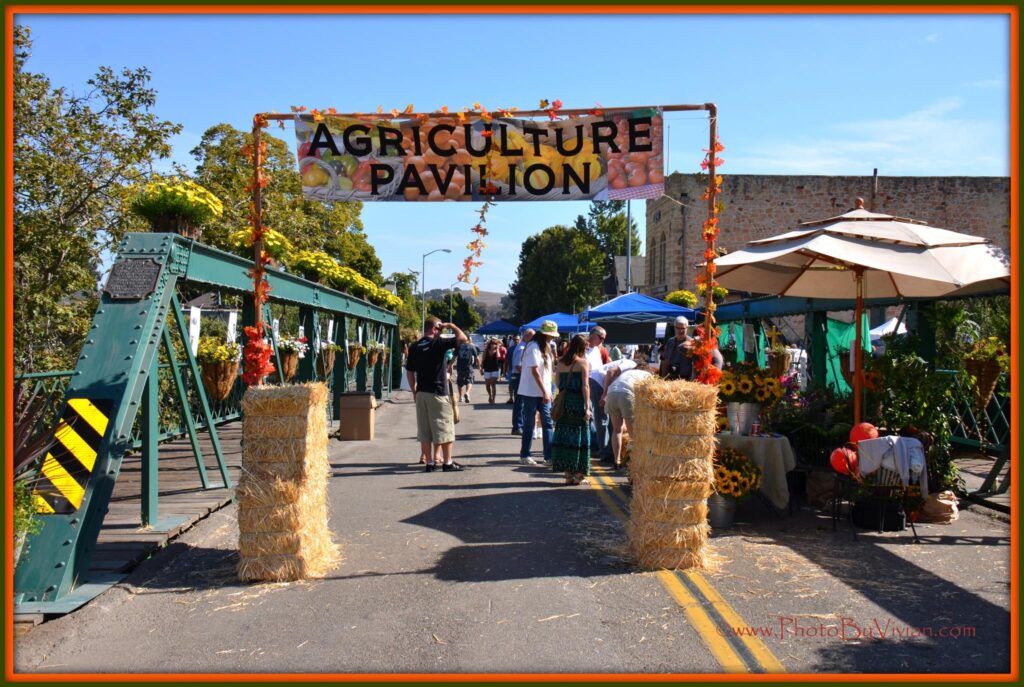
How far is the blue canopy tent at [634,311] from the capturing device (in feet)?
57.8

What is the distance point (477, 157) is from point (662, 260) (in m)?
38.6

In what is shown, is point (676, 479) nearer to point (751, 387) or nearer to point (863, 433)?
point (751, 387)

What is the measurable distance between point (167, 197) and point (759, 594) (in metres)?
6.52

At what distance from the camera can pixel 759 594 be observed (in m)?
6.06

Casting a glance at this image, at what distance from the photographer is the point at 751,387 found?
866 centimetres

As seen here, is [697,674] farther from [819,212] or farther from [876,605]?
[819,212]

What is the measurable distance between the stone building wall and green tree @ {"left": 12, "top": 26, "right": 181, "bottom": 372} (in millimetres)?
29499

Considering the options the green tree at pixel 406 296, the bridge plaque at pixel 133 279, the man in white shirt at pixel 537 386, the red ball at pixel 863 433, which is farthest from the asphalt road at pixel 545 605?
the green tree at pixel 406 296

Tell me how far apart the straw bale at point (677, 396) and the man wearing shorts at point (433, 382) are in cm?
471

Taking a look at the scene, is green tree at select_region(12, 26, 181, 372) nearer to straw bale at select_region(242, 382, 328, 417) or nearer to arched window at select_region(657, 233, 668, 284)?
straw bale at select_region(242, 382, 328, 417)

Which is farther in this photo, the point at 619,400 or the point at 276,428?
the point at 619,400

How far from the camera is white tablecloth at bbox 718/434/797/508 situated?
8547 mm

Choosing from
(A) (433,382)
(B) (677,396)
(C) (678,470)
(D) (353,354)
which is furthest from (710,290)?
(D) (353,354)

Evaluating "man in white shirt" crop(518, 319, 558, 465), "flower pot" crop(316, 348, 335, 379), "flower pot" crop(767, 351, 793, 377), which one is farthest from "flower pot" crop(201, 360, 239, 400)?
"flower pot" crop(767, 351, 793, 377)
